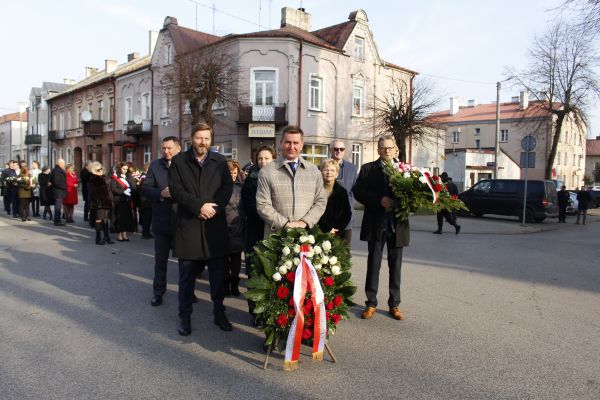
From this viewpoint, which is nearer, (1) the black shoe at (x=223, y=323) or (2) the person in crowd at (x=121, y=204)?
(1) the black shoe at (x=223, y=323)

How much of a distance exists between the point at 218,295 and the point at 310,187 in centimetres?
154

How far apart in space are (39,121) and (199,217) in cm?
5968

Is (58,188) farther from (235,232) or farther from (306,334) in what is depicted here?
(306,334)

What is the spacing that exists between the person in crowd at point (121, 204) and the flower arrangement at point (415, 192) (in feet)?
25.7

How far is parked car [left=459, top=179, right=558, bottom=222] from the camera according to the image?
19.0 m

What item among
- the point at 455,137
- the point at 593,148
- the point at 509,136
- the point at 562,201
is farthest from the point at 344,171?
the point at 593,148

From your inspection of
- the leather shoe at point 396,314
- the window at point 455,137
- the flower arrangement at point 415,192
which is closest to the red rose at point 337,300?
the flower arrangement at point 415,192

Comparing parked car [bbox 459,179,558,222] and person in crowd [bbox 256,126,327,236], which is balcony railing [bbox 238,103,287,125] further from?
person in crowd [bbox 256,126,327,236]

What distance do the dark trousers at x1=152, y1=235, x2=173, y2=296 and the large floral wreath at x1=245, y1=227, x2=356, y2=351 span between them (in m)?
2.26

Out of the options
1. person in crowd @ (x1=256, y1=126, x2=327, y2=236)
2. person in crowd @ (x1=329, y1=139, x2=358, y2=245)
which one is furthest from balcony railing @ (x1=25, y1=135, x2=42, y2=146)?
person in crowd @ (x1=256, y1=126, x2=327, y2=236)

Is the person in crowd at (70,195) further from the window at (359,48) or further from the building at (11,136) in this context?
the building at (11,136)

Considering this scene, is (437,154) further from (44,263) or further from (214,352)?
(214,352)

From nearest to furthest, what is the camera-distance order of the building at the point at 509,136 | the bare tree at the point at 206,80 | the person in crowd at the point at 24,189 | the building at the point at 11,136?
the person in crowd at the point at 24,189, the bare tree at the point at 206,80, the building at the point at 509,136, the building at the point at 11,136

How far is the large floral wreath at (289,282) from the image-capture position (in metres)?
4.05
